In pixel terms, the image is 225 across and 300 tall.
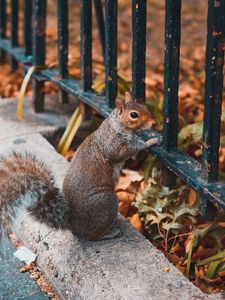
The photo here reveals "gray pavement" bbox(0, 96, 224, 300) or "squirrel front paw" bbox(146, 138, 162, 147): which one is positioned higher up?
"squirrel front paw" bbox(146, 138, 162, 147)

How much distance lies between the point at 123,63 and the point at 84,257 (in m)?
3.08

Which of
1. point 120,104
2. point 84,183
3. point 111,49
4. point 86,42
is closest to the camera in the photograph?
point 84,183

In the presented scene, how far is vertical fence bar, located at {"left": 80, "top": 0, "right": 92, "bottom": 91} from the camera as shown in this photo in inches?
145

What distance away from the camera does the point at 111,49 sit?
3453mm

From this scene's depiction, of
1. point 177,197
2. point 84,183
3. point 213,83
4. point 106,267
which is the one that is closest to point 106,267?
point 106,267

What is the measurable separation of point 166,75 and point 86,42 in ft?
2.86

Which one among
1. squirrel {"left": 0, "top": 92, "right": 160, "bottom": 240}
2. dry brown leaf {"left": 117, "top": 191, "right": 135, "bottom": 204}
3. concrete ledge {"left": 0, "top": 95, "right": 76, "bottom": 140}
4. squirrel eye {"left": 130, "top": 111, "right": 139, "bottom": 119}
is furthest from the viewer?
concrete ledge {"left": 0, "top": 95, "right": 76, "bottom": 140}

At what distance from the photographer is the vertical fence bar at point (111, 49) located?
3.36m

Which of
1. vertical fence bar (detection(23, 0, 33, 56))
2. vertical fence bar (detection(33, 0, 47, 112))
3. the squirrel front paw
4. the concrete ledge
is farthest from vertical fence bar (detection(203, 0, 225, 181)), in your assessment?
vertical fence bar (detection(23, 0, 33, 56))

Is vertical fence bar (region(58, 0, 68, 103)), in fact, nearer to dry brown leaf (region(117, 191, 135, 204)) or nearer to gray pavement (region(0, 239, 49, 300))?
dry brown leaf (region(117, 191, 135, 204))

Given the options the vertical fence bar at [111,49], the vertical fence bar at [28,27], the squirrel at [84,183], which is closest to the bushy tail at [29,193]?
the squirrel at [84,183]

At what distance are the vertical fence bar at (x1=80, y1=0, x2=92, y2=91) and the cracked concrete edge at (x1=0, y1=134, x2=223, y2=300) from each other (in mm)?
994

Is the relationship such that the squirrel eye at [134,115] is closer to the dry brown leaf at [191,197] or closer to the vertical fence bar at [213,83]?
the vertical fence bar at [213,83]

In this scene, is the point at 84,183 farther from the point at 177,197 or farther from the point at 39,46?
the point at 39,46
